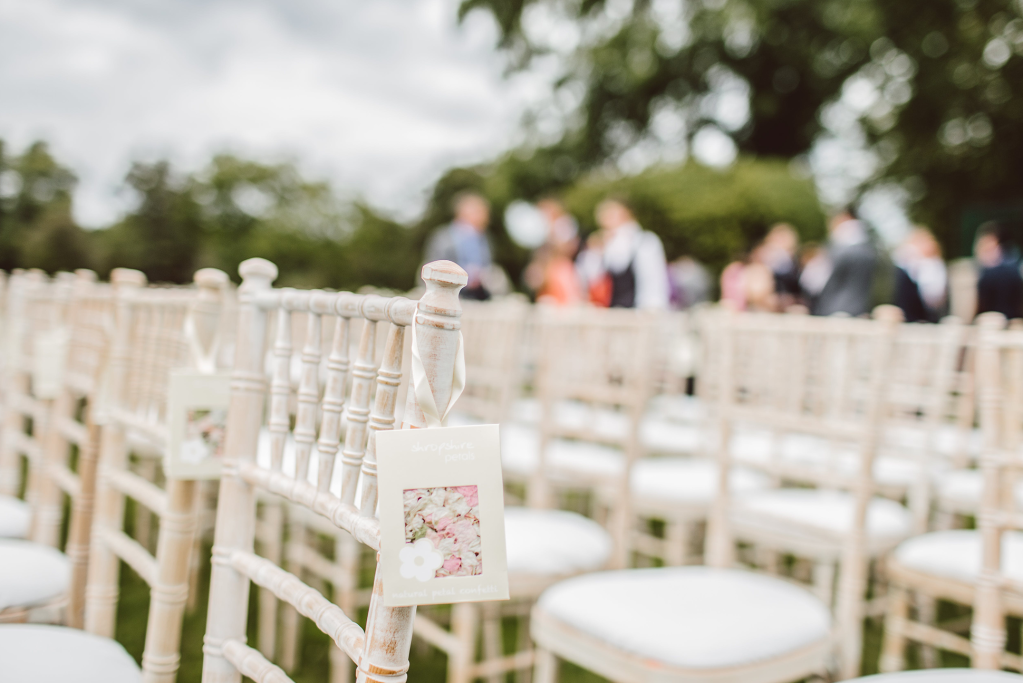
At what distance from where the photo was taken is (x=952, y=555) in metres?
1.61

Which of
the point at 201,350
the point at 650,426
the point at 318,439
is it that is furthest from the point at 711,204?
the point at 318,439

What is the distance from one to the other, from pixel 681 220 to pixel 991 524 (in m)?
10.5

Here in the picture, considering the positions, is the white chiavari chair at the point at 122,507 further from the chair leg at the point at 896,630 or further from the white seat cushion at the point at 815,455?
the chair leg at the point at 896,630

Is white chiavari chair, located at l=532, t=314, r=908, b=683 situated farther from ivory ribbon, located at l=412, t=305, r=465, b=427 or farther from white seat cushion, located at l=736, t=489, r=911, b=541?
ivory ribbon, located at l=412, t=305, r=465, b=427

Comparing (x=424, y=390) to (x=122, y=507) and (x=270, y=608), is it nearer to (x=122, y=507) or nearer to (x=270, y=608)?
(x=122, y=507)

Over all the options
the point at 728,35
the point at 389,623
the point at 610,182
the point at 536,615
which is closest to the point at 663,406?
the point at 536,615

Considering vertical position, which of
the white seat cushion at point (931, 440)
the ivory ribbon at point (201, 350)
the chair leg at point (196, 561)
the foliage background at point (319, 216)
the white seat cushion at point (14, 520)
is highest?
the foliage background at point (319, 216)

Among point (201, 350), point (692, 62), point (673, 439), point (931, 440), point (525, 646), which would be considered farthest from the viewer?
point (692, 62)

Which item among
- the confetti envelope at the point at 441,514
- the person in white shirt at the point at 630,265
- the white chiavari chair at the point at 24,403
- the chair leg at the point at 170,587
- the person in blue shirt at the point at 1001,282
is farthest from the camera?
the person in blue shirt at the point at 1001,282

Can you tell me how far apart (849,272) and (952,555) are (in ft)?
11.3

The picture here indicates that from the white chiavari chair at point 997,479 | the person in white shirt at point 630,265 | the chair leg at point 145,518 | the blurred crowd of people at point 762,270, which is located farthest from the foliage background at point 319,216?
the white chiavari chair at point 997,479

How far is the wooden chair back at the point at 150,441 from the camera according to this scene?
106cm

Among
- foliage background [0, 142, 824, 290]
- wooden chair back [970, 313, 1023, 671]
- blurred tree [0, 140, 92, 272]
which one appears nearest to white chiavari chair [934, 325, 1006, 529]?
wooden chair back [970, 313, 1023, 671]

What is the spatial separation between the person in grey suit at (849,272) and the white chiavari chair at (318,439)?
4.46 m
